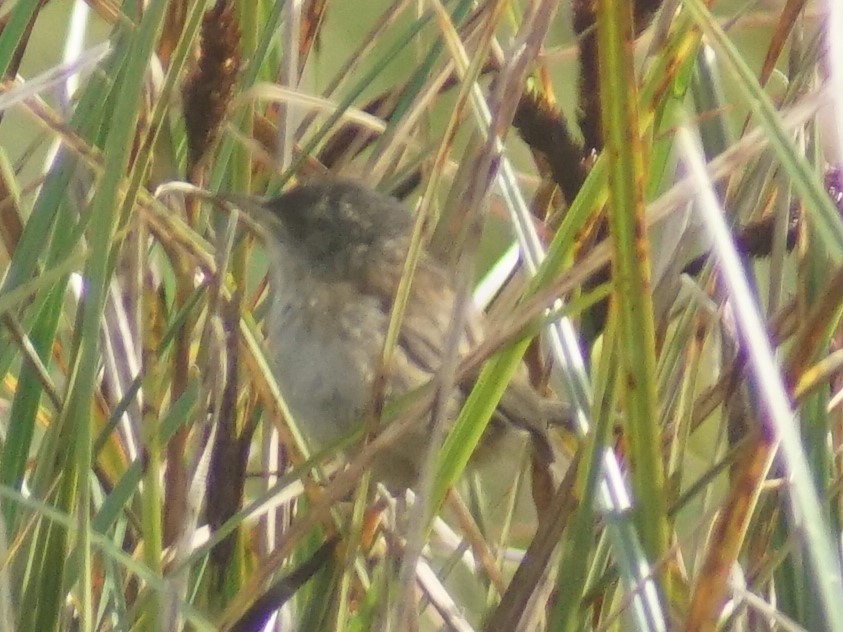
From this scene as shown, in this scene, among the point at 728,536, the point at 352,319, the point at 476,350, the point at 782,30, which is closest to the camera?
the point at 728,536

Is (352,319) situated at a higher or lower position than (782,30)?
lower

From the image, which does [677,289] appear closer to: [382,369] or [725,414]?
[725,414]

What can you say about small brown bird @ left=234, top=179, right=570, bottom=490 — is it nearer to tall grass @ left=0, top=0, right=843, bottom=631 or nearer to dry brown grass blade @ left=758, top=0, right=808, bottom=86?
tall grass @ left=0, top=0, right=843, bottom=631

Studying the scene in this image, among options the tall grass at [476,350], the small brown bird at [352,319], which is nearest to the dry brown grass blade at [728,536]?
the tall grass at [476,350]

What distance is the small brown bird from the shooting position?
1.30 metres

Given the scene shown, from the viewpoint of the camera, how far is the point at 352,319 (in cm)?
137

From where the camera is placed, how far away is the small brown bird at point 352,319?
1.30m

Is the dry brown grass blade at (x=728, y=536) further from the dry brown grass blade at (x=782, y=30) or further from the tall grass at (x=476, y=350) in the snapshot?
the dry brown grass blade at (x=782, y=30)

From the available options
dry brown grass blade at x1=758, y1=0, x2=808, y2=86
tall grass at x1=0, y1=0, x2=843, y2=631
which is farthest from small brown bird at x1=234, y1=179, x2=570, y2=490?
dry brown grass blade at x1=758, y1=0, x2=808, y2=86

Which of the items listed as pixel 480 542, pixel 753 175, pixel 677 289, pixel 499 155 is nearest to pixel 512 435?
pixel 480 542

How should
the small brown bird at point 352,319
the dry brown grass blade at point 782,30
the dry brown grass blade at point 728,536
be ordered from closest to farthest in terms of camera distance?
the dry brown grass blade at point 728,536 < the dry brown grass blade at point 782,30 < the small brown bird at point 352,319

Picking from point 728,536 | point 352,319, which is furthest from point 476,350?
point 352,319

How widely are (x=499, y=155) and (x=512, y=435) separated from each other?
51 centimetres

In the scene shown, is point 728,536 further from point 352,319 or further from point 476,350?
point 352,319
